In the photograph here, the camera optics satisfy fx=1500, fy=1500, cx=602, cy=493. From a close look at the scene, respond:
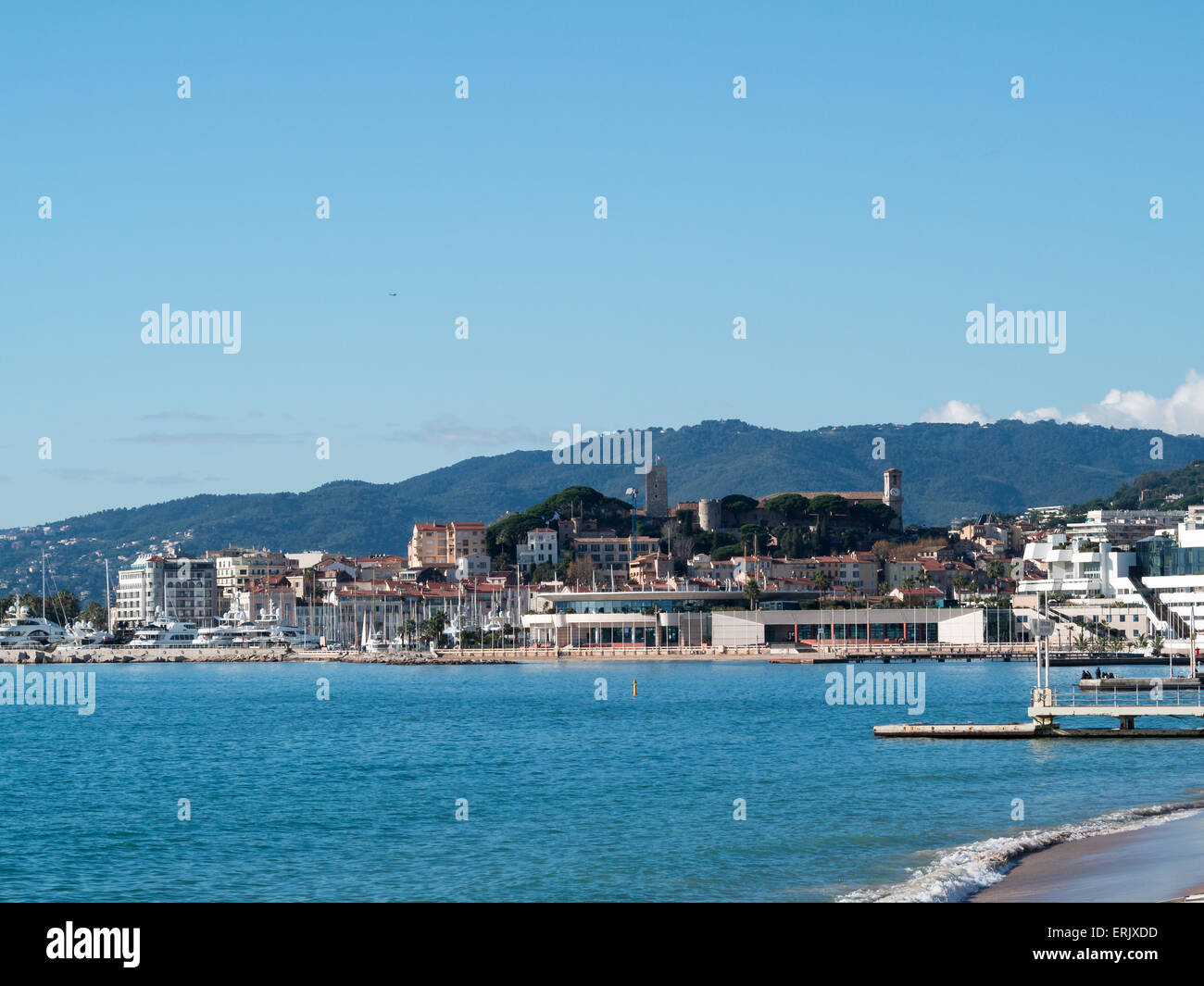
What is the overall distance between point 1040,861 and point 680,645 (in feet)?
311

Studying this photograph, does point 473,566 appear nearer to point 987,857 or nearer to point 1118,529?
point 1118,529

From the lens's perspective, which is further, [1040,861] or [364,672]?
[364,672]

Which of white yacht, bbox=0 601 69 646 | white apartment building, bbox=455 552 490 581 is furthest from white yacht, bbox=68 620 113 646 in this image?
white apartment building, bbox=455 552 490 581

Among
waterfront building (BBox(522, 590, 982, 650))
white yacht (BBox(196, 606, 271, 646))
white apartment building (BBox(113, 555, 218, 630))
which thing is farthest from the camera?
white apartment building (BBox(113, 555, 218, 630))

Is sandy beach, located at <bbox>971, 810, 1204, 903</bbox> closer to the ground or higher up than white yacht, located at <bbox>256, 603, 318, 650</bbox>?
higher up

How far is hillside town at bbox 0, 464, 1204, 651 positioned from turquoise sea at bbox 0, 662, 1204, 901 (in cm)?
5425

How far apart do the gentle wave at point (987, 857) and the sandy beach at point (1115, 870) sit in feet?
0.73

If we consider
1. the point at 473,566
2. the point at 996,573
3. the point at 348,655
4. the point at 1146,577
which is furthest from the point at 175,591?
the point at 1146,577

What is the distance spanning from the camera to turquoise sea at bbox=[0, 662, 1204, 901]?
68.9ft

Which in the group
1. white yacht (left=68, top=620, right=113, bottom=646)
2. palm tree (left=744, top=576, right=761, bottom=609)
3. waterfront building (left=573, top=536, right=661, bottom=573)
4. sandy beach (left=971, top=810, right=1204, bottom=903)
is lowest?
white yacht (left=68, top=620, right=113, bottom=646)

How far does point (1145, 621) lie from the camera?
105938 mm

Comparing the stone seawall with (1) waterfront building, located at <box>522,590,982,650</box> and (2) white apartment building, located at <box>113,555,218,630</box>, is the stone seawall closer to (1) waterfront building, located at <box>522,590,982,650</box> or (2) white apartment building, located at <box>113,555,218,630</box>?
(1) waterfront building, located at <box>522,590,982,650</box>
